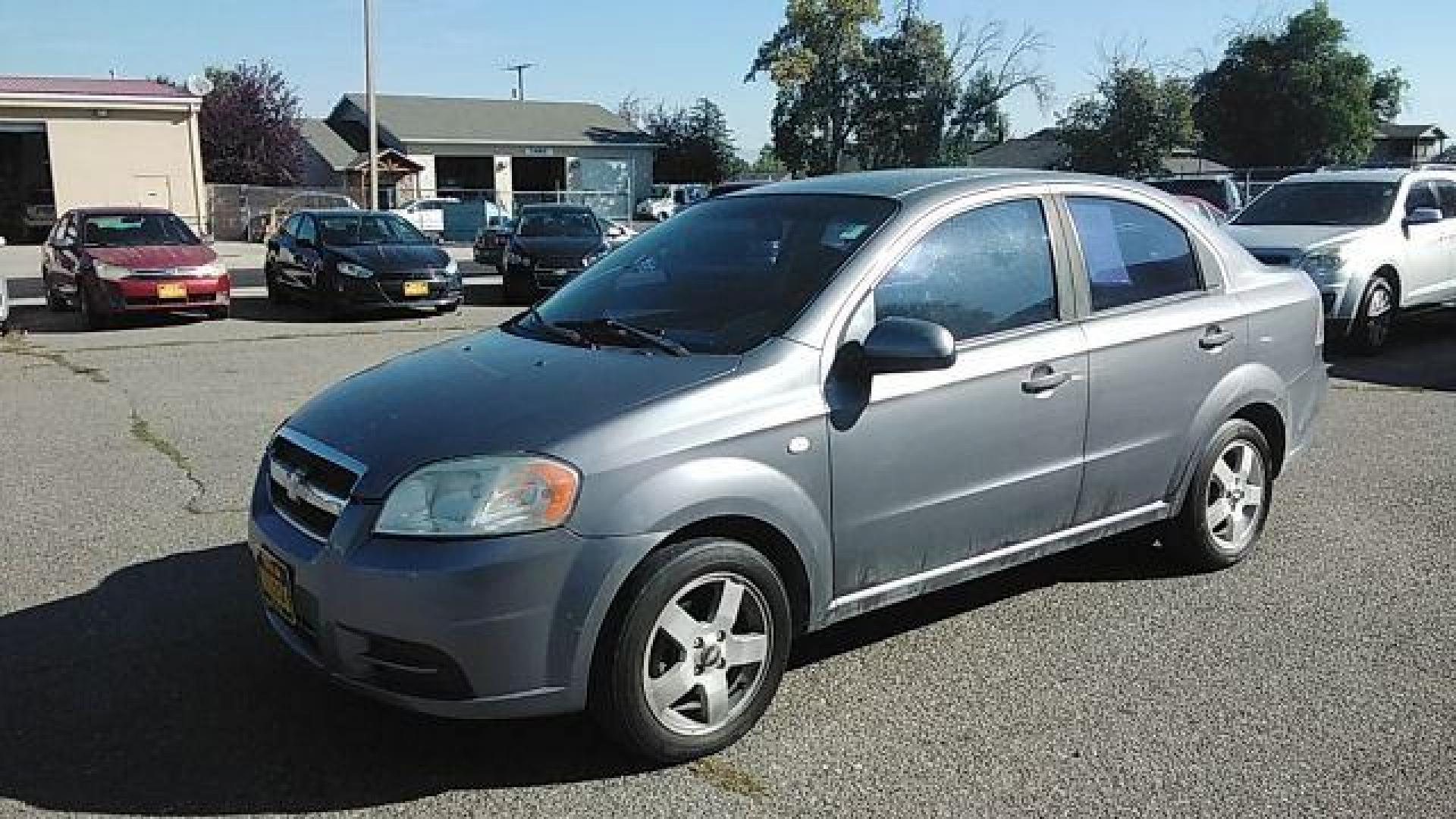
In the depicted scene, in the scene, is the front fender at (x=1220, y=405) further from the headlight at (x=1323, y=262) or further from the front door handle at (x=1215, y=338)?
the headlight at (x=1323, y=262)

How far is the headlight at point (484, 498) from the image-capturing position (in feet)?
10.1

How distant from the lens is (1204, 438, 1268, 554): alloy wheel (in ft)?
16.1

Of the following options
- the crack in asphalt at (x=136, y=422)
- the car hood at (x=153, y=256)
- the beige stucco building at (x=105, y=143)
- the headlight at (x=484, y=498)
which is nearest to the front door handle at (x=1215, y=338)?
the headlight at (x=484, y=498)

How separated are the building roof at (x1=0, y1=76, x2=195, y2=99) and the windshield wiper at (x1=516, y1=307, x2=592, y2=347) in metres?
36.0

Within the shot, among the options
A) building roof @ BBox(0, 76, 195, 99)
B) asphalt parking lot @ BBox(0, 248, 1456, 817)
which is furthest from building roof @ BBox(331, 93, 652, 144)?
asphalt parking lot @ BBox(0, 248, 1456, 817)

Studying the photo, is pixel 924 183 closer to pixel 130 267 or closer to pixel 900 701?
pixel 900 701

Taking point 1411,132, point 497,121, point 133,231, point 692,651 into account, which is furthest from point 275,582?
point 1411,132

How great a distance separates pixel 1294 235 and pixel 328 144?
50.9 m

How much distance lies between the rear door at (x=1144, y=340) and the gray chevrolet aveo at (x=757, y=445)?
0.05ft

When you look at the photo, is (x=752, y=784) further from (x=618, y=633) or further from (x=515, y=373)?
(x=515, y=373)

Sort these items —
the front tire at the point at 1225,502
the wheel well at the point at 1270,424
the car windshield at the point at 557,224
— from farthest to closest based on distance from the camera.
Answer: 1. the car windshield at the point at 557,224
2. the wheel well at the point at 1270,424
3. the front tire at the point at 1225,502

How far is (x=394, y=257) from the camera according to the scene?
15750mm

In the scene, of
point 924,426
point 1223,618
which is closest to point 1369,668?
point 1223,618

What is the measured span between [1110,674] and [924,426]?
3.57ft
